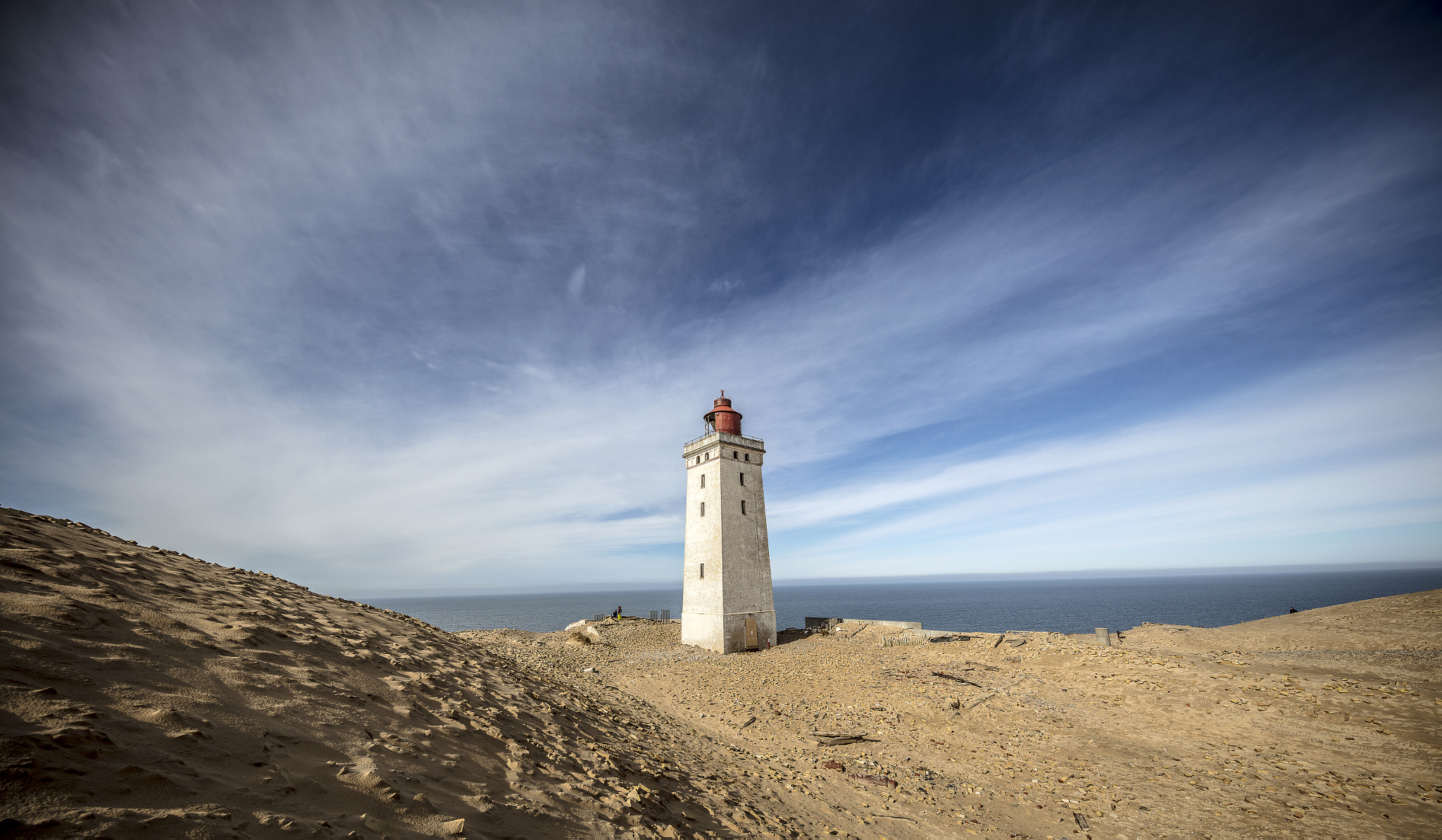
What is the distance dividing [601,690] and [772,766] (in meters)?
6.73

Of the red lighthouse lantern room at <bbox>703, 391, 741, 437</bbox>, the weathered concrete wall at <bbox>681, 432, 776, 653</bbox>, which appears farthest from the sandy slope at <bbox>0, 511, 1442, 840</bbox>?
the red lighthouse lantern room at <bbox>703, 391, 741, 437</bbox>

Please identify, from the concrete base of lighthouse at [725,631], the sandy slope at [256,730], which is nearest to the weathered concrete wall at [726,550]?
the concrete base of lighthouse at [725,631]

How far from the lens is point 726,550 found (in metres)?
27.8

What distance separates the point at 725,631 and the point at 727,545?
4416 mm

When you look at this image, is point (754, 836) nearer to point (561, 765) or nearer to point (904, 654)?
point (561, 765)

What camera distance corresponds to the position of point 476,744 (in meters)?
7.07

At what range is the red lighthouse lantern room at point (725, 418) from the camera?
30.1 meters

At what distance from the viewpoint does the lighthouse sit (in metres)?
27.5

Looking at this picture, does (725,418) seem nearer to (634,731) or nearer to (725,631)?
(725,631)

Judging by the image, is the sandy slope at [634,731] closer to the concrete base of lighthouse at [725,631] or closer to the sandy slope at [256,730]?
the sandy slope at [256,730]

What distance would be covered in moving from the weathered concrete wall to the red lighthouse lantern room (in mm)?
500

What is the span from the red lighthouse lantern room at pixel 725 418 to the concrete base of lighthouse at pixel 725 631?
10.2 meters

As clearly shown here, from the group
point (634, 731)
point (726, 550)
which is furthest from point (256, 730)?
point (726, 550)

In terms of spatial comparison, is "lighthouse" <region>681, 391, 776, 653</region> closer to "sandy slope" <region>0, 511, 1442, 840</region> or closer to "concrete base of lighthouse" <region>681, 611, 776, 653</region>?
"concrete base of lighthouse" <region>681, 611, 776, 653</region>
